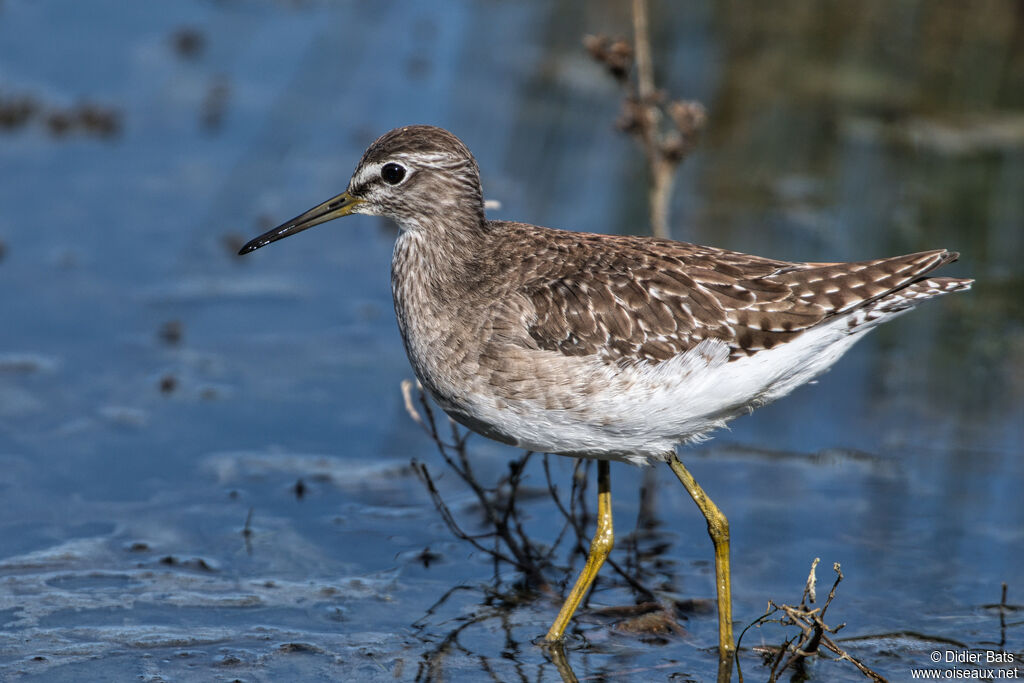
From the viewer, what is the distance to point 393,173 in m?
7.01

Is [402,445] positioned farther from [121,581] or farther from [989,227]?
[989,227]

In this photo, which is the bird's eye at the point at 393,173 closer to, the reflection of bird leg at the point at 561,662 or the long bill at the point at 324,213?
the long bill at the point at 324,213

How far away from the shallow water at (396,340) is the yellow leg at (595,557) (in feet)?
0.64

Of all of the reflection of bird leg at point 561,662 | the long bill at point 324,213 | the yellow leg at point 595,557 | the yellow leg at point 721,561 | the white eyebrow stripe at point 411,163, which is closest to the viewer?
the reflection of bird leg at point 561,662

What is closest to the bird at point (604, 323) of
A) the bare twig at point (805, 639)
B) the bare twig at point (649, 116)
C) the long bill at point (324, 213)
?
the long bill at point (324, 213)

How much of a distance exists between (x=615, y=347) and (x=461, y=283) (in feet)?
2.90

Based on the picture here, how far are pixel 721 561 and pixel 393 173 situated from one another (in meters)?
2.65

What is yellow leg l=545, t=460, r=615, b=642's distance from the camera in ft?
22.5

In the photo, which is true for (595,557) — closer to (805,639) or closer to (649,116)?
(805,639)

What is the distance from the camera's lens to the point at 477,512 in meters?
8.23

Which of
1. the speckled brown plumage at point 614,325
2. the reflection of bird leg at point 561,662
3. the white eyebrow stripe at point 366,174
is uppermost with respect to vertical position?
the white eyebrow stripe at point 366,174

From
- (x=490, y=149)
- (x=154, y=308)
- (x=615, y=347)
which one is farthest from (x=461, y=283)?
(x=490, y=149)

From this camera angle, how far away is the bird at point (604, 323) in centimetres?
644

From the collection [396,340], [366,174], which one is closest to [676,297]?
[366,174]
